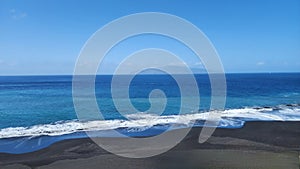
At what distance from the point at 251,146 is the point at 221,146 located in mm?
1717

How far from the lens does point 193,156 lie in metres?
13.3

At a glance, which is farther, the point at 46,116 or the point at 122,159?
the point at 46,116

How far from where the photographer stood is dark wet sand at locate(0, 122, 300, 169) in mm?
11930

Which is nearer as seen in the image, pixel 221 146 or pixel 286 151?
pixel 286 151

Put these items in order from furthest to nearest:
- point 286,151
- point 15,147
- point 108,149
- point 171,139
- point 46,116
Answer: point 46,116
point 171,139
point 15,147
point 108,149
point 286,151

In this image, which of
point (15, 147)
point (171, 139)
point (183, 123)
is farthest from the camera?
point (183, 123)

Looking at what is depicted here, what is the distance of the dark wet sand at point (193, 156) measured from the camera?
39.1ft

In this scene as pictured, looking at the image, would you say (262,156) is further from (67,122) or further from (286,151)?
(67,122)

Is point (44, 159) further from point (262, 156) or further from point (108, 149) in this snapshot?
point (262, 156)

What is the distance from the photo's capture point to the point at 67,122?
25.0 meters

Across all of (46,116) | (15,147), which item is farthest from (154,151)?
(46,116)

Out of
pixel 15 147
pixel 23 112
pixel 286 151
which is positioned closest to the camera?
pixel 286 151

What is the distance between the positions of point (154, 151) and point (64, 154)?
4640mm

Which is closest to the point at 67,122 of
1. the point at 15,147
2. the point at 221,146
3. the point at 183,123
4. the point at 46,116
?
the point at 46,116
